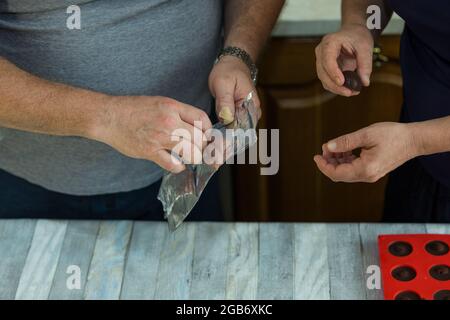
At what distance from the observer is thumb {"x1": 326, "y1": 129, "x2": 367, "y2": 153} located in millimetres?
1046

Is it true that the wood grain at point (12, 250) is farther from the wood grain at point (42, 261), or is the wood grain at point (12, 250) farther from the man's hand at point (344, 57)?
the man's hand at point (344, 57)

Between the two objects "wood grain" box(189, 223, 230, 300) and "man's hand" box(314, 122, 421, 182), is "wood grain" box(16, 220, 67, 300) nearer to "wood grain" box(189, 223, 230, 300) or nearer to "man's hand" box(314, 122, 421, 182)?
"wood grain" box(189, 223, 230, 300)

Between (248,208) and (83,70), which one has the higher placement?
(83,70)

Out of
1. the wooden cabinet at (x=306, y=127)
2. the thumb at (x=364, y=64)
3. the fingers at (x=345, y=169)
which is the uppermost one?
the thumb at (x=364, y=64)

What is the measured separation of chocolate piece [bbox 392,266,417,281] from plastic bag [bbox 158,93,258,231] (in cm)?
26

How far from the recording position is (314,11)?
1491 millimetres

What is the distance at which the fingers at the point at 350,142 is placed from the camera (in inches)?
41.2

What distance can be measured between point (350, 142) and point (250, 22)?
31 centimetres

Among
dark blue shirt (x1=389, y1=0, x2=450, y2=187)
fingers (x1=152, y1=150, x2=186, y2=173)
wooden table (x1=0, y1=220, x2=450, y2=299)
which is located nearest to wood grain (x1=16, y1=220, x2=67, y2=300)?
wooden table (x1=0, y1=220, x2=450, y2=299)

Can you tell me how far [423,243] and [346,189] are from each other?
0.68 metres

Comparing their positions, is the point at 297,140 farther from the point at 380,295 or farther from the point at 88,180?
the point at 380,295

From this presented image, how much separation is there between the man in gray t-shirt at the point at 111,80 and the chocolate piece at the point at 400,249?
295 millimetres

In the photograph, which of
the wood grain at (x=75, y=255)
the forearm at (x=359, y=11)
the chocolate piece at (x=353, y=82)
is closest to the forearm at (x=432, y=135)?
the chocolate piece at (x=353, y=82)
